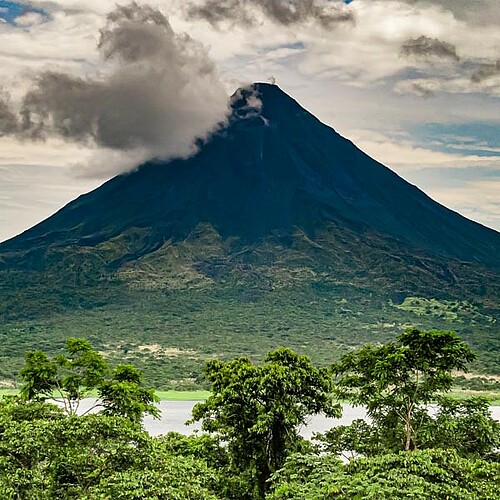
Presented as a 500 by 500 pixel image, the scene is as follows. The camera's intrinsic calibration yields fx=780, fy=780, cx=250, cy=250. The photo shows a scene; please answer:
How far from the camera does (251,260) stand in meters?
115

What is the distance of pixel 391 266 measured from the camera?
112 meters

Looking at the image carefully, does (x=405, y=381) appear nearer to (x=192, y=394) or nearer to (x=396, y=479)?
(x=396, y=479)

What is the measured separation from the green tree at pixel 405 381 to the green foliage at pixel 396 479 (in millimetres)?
2246

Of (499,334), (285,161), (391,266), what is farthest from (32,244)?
(499,334)

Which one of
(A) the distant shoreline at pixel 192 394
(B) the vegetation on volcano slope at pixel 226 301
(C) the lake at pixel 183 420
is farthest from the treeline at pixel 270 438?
(B) the vegetation on volcano slope at pixel 226 301

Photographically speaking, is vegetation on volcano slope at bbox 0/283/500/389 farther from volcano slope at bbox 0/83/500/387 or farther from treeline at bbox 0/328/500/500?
treeline at bbox 0/328/500/500

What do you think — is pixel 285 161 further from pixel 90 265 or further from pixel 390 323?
pixel 390 323

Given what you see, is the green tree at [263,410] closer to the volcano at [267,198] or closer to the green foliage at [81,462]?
the green foliage at [81,462]

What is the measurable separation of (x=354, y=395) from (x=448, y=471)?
3.94 meters

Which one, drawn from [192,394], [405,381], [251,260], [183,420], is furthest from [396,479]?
[251,260]

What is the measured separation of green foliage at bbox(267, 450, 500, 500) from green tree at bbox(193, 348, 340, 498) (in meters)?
2.28

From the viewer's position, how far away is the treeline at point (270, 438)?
10484 mm

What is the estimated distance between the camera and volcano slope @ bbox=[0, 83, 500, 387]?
3467 inches

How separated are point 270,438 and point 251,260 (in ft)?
330
